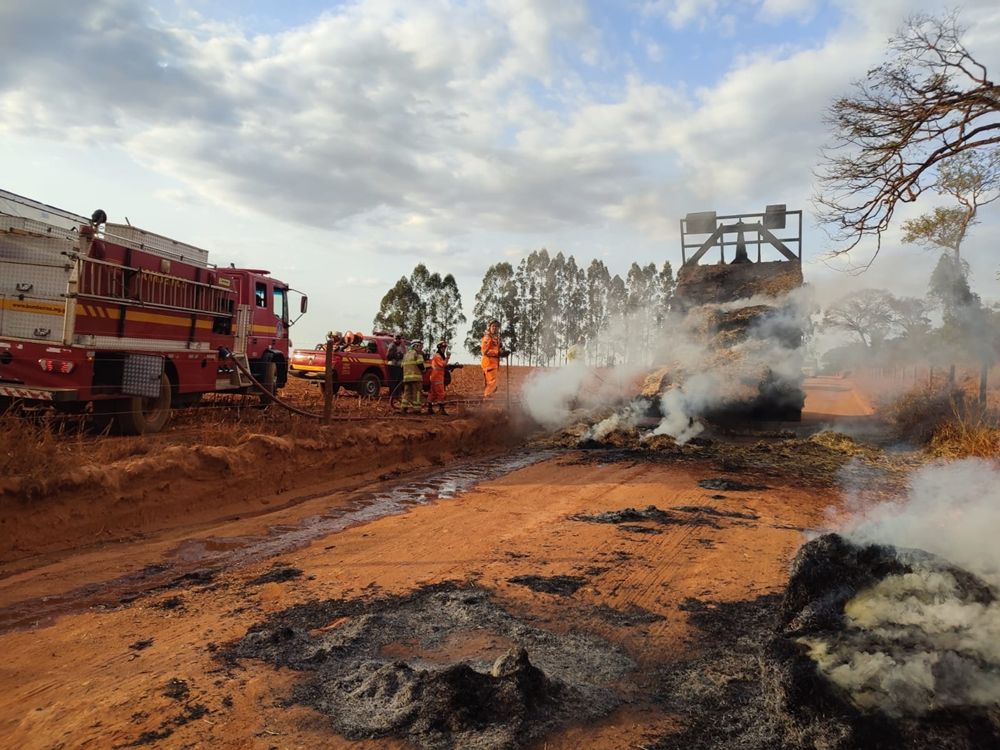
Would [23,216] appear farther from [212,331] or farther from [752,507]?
[752,507]

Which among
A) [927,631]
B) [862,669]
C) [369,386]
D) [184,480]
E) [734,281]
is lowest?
[184,480]

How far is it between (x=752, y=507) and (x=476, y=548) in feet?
12.4

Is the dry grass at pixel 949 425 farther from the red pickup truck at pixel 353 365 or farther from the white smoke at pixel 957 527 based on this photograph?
the red pickup truck at pixel 353 365

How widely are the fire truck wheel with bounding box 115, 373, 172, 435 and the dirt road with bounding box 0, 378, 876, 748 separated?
3.07m

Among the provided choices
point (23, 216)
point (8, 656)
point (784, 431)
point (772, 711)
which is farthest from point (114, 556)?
point (784, 431)

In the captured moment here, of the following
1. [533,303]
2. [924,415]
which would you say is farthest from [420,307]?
[924,415]

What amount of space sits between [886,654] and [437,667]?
2.23 meters

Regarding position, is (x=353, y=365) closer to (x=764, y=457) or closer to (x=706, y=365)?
(x=706, y=365)

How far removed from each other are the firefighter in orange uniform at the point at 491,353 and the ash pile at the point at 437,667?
37.6 feet

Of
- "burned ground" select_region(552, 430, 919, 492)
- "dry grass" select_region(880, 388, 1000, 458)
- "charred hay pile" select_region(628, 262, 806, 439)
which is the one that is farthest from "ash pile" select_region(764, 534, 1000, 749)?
"charred hay pile" select_region(628, 262, 806, 439)

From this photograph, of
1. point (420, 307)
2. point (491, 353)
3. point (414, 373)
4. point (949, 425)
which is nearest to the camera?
point (949, 425)

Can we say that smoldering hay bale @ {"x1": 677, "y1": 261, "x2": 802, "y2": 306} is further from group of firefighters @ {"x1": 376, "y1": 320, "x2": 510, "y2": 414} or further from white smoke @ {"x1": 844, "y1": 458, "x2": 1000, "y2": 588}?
white smoke @ {"x1": 844, "y1": 458, "x2": 1000, "y2": 588}

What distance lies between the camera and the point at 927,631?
2.70 metres

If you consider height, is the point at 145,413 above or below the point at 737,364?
below
